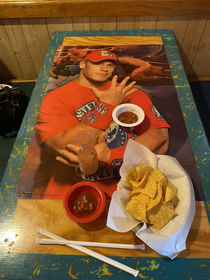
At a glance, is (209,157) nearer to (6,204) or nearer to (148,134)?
(148,134)

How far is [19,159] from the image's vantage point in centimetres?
107

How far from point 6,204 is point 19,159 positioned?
242 millimetres

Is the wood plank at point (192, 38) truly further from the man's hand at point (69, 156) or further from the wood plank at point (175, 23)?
the man's hand at point (69, 156)

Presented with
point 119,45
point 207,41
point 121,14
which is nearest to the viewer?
point 119,45

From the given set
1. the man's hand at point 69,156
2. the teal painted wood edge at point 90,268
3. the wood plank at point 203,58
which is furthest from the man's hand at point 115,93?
the wood plank at point 203,58

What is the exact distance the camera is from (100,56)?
60.6 inches

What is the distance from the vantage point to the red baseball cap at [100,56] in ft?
4.99

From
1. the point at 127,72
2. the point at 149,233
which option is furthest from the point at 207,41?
the point at 149,233

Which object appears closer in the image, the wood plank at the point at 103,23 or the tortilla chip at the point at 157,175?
the tortilla chip at the point at 157,175

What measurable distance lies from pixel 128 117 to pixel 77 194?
0.50m

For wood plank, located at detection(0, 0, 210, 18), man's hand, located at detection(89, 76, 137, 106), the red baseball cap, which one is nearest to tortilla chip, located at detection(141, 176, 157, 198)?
man's hand, located at detection(89, 76, 137, 106)

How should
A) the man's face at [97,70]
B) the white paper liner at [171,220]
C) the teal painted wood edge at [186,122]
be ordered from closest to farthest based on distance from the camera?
the white paper liner at [171,220], the teal painted wood edge at [186,122], the man's face at [97,70]

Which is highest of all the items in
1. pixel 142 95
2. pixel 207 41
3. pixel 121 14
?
pixel 121 14

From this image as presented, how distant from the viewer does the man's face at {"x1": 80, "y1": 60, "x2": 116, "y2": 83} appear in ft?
4.65
